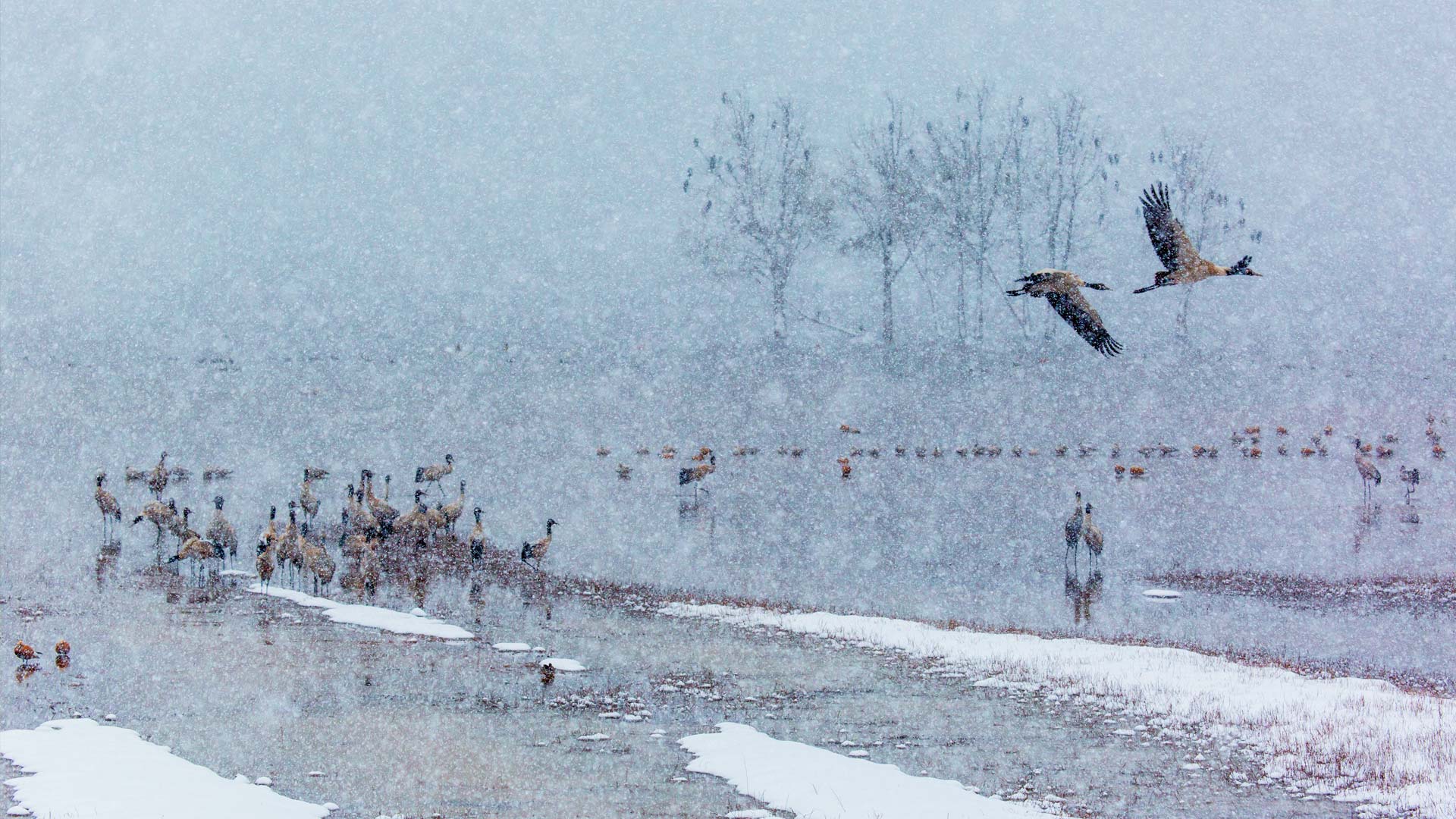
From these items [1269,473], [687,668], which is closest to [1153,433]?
[1269,473]

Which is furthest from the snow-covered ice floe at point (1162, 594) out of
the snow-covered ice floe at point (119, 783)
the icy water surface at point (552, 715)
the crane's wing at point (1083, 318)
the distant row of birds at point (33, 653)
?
the distant row of birds at point (33, 653)

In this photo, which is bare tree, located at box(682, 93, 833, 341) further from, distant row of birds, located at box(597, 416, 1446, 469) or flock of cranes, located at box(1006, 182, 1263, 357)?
flock of cranes, located at box(1006, 182, 1263, 357)

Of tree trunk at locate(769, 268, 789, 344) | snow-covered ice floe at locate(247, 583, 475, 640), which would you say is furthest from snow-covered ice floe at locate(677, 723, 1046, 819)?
tree trunk at locate(769, 268, 789, 344)

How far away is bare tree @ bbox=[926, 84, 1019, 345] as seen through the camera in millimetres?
61812

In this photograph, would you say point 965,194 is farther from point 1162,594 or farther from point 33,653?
point 33,653

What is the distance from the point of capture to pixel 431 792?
9.73 meters

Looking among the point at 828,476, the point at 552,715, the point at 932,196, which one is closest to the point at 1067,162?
the point at 932,196

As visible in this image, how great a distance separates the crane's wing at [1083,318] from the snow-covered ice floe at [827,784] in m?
4.06

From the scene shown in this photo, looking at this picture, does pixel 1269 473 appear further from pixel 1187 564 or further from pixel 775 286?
pixel 775 286

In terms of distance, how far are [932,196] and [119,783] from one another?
184 feet

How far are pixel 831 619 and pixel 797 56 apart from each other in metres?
120

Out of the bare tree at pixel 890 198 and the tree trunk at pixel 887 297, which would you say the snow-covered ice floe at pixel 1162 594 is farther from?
the tree trunk at pixel 887 297

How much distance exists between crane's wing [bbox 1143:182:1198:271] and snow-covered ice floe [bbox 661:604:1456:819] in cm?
407

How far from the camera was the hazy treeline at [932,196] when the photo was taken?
62.5m
